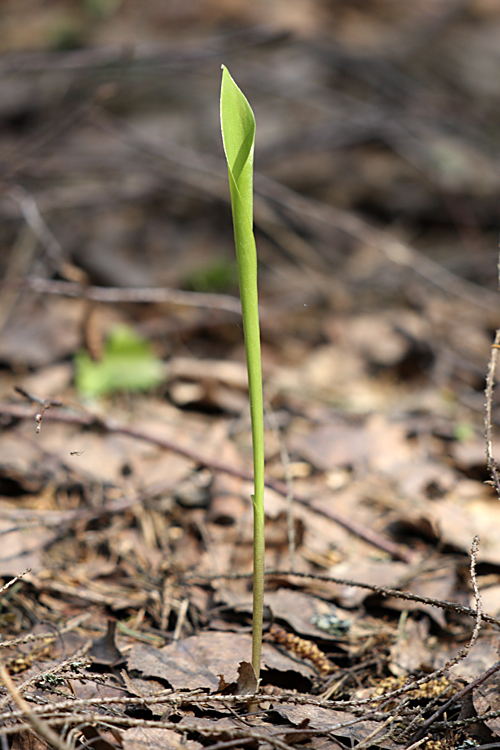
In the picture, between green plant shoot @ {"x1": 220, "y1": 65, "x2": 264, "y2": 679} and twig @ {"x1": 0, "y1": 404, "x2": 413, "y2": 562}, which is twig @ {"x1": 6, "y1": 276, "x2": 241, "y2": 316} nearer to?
twig @ {"x1": 0, "y1": 404, "x2": 413, "y2": 562}

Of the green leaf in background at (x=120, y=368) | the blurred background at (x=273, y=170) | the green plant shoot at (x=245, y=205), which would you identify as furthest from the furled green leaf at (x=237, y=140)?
the green leaf in background at (x=120, y=368)

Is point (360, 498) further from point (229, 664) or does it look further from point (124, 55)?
point (124, 55)

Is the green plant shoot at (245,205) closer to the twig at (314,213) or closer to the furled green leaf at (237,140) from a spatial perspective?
the furled green leaf at (237,140)

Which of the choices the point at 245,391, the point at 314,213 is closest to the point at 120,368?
the point at 245,391

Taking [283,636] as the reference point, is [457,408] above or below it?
below

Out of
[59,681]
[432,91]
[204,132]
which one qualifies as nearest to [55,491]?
[59,681]

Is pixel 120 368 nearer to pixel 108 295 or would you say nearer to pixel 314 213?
pixel 108 295

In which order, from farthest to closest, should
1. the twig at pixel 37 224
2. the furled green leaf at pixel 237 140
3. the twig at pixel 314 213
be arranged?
1. the twig at pixel 314 213
2. the twig at pixel 37 224
3. the furled green leaf at pixel 237 140

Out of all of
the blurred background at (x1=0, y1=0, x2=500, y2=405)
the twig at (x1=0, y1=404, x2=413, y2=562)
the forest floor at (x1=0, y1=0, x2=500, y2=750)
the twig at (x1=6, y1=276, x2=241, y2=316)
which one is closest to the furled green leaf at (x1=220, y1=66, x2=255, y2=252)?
the forest floor at (x1=0, y1=0, x2=500, y2=750)
